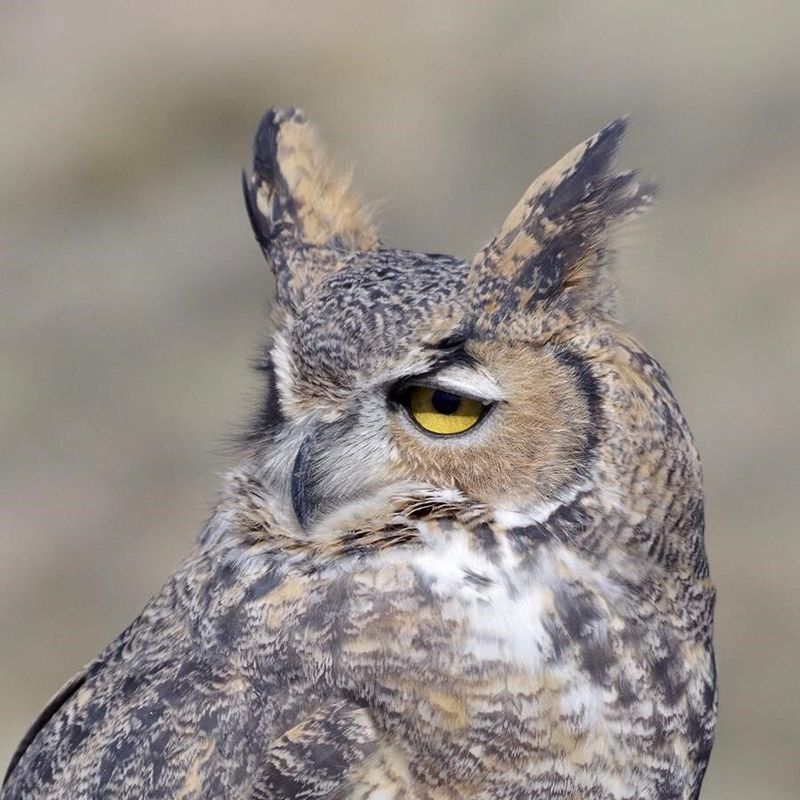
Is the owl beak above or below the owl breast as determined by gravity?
above

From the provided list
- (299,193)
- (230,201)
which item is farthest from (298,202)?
(230,201)

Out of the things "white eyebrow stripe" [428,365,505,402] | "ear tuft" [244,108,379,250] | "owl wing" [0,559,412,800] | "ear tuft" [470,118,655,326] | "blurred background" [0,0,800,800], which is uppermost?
"blurred background" [0,0,800,800]

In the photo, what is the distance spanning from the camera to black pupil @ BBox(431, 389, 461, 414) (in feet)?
5.06

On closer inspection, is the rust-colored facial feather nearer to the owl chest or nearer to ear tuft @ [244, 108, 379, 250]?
the owl chest

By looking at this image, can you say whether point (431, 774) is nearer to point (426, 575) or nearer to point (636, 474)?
point (426, 575)

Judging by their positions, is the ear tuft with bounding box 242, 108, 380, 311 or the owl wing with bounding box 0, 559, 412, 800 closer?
the owl wing with bounding box 0, 559, 412, 800

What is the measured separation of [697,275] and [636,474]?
138 inches

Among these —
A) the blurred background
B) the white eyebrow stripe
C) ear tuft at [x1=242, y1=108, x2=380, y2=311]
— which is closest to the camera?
the white eyebrow stripe

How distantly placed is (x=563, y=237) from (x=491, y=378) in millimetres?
242

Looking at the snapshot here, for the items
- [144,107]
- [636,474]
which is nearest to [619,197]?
[636,474]

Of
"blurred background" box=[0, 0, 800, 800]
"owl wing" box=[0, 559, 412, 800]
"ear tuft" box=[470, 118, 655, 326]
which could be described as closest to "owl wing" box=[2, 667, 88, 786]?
"owl wing" box=[0, 559, 412, 800]

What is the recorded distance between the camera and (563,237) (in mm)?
1646

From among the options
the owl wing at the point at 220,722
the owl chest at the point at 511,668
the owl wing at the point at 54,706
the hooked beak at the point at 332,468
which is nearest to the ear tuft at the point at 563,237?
the hooked beak at the point at 332,468

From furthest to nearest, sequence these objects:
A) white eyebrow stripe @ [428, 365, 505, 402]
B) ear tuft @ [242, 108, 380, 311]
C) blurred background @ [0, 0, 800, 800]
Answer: blurred background @ [0, 0, 800, 800], ear tuft @ [242, 108, 380, 311], white eyebrow stripe @ [428, 365, 505, 402]
